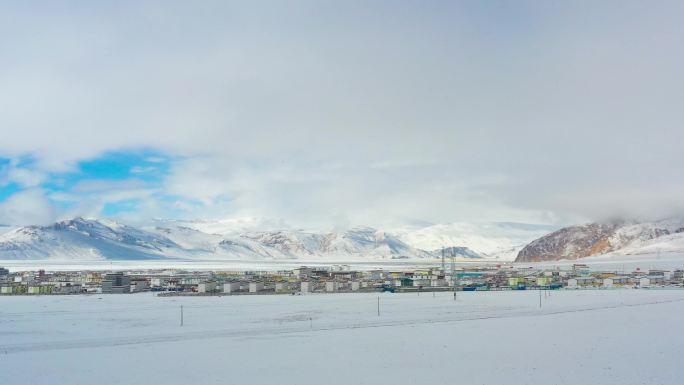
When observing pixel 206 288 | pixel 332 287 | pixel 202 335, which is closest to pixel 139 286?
pixel 206 288

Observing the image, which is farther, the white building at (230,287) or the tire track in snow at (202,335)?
the white building at (230,287)

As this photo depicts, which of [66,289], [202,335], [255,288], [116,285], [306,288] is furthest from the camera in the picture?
[116,285]

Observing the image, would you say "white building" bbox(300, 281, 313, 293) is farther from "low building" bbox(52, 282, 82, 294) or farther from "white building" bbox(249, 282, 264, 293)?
"low building" bbox(52, 282, 82, 294)

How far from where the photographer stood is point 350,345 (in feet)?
108

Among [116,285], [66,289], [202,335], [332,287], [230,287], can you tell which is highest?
[116,285]

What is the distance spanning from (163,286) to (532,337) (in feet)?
244

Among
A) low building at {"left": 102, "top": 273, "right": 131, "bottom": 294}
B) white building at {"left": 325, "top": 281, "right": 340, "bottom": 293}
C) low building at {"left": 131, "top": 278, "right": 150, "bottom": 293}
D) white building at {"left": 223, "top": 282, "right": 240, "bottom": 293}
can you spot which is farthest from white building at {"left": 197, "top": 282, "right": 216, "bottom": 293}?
white building at {"left": 325, "top": 281, "right": 340, "bottom": 293}

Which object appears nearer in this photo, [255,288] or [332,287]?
[255,288]

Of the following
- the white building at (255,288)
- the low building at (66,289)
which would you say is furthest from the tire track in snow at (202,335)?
the low building at (66,289)

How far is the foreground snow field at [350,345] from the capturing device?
82.7 feet

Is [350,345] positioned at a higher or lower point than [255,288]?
lower

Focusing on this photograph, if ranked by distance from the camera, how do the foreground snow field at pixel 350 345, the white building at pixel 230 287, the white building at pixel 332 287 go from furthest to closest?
the white building at pixel 332 287 < the white building at pixel 230 287 < the foreground snow field at pixel 350 345

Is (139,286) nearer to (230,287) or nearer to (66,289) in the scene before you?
(66,289)

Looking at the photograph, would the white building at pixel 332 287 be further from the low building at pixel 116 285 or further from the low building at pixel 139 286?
the low building at pixel 116 285
